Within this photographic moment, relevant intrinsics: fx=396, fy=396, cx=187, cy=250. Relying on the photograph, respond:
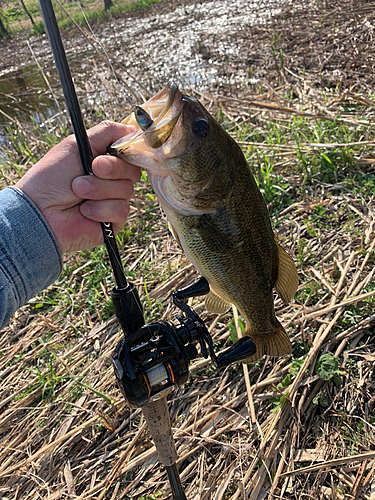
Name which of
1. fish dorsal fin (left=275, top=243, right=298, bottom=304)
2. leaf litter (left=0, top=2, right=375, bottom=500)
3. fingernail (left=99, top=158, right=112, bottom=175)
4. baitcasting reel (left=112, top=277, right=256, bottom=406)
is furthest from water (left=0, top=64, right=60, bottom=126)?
baitcasting reel (left=112, top=277, right=256, bottom=406)

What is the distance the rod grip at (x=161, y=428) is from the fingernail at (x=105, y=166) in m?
1.05

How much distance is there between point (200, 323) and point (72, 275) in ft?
8.34

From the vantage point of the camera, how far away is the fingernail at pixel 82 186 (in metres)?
1.75

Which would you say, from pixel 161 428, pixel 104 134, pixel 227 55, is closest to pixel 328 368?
pixel 161 428

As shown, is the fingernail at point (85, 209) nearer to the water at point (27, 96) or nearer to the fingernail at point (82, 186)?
the fingernail at point (82, 186)

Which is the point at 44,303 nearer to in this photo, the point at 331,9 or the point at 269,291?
the point at 269,291

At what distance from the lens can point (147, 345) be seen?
1586 mm

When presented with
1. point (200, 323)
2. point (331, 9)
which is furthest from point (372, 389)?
point (331, 9)

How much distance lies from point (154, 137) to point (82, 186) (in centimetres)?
41

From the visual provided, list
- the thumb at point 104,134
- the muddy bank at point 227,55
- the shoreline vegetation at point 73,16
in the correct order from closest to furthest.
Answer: the thumb at point 104,134, the muddy bank at point 227,55, the shoreline vegetation at point 73,16

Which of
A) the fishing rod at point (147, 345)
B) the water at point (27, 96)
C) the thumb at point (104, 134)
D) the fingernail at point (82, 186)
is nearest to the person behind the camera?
the fishing rod at point (147, 345)

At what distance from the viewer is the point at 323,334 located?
270 cm

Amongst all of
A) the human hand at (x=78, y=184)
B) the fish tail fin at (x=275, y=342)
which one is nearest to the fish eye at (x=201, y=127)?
the human hand at (x=78, y=184)

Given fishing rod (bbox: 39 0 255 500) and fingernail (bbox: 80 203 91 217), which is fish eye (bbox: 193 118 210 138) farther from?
fingernail (bbox: 80 203 91 217)
